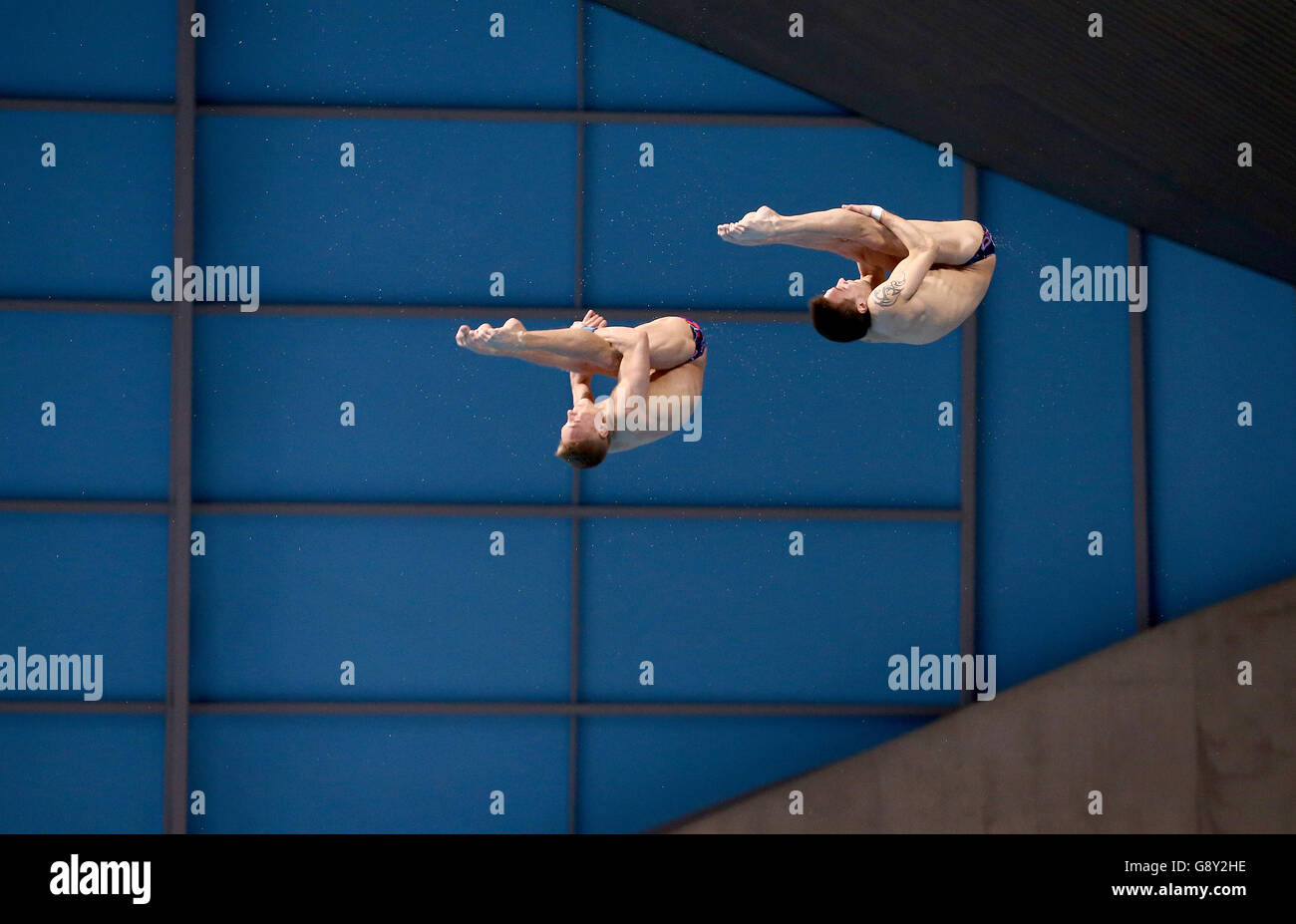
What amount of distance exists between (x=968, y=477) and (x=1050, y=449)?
0.58m

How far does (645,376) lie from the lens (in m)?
4.37

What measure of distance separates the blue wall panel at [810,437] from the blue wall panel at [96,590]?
2817 mm

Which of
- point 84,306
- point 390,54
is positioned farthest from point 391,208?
point 84,306

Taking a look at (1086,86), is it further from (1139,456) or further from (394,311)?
(394,311)

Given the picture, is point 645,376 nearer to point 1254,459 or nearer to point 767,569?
point 767,569

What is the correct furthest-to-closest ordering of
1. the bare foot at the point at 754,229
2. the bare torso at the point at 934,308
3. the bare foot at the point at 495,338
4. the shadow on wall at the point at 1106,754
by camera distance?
the shadow on wall at the point at 1106,754 → the bare torso at the point at 934,308 → the bare foot at the point at 754,229 → the bare foot at the point at 495,338

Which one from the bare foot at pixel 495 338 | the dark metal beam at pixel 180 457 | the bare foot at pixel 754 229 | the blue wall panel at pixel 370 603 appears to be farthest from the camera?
the blue wall panel at pixel 370 603

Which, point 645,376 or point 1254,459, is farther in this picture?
point 1254,459

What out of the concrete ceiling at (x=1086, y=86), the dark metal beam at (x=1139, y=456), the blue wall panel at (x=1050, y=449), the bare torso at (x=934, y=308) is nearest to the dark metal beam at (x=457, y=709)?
the blue wall panel at (x=1050, y=449)

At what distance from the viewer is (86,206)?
7.67 meters

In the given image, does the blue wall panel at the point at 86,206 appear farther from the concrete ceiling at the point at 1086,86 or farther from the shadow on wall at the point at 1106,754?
the shadow on wall at the point at 1106,754

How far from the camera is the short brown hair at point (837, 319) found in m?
4.23

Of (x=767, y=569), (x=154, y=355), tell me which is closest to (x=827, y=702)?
(x=767, y=569)
